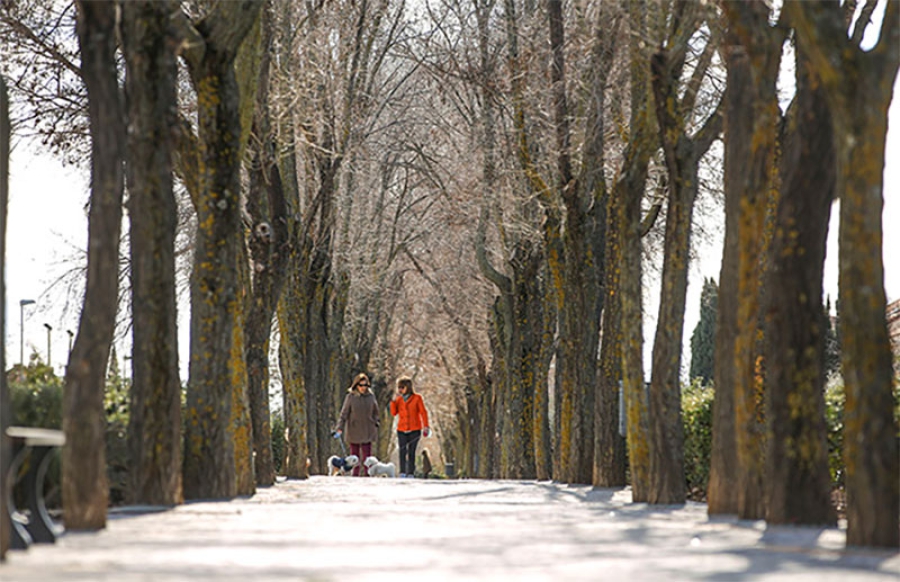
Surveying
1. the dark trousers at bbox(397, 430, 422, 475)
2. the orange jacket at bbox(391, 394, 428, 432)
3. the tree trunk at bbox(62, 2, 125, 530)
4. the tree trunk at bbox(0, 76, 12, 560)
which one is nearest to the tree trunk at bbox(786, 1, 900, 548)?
the tree trunk at bbox(62, 2, 125, 530)

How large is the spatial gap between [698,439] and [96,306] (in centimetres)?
1081

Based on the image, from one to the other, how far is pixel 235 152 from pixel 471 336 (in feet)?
109

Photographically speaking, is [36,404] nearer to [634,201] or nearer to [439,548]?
[439,548]

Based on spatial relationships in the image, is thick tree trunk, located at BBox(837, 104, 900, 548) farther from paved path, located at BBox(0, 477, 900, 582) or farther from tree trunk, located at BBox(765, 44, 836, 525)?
tree trunk, located at BBox(765, 44, 836, 525)

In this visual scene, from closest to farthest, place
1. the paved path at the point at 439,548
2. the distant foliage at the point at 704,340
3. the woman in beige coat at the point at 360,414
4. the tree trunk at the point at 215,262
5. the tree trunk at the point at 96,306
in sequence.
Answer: the paved path at the point at 439,548, the tree trunk at the point at 96,306, the tree trunk at the point at 215,262, the woman in beige coat at the point at 360,414, the distant foliage at the point at 704,340

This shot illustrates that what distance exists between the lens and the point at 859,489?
1061 cm

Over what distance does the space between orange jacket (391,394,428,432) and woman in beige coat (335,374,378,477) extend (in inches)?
56.6

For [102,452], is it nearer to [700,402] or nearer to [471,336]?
[700,402]

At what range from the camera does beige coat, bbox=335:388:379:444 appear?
29.7m

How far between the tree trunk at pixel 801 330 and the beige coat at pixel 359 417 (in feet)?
58.2

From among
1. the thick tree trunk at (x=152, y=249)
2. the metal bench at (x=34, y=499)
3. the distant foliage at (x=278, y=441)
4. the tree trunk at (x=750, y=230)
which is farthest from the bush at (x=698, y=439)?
the distant foliage at (x=278, y=441)

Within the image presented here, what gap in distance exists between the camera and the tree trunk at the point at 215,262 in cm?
1638

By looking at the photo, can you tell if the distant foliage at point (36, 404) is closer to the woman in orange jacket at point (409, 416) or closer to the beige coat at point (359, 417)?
the beige coat at point (359, 417)

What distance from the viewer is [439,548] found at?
10461mm
